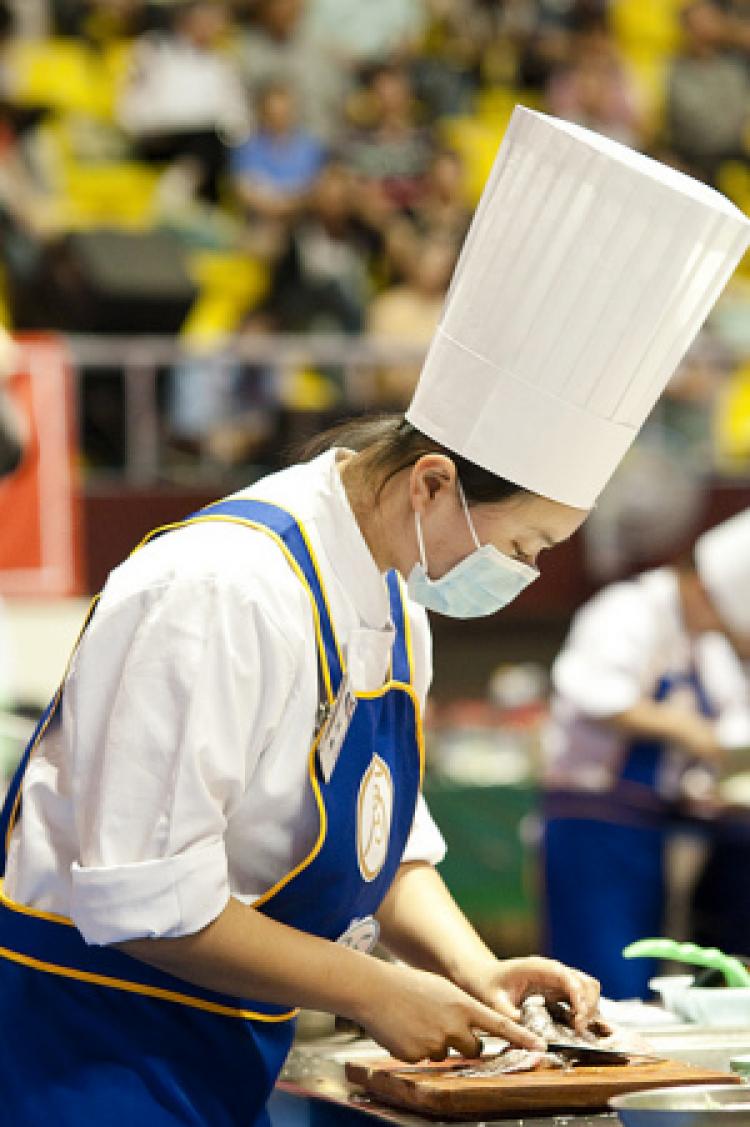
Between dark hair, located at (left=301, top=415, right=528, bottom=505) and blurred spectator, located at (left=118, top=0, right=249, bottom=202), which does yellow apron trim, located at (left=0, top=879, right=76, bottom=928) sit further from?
blurred spectator, located at (left=118, top=0, right=249, bottom=202)

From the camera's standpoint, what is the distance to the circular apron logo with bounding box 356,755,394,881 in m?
1.76

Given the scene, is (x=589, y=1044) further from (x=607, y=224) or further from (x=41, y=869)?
(x=607, y=224)

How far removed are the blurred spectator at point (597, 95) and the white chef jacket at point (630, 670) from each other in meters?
4.23

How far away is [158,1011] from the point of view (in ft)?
5.59

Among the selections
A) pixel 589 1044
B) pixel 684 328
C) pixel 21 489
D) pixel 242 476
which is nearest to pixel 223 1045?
pixel 589 1044

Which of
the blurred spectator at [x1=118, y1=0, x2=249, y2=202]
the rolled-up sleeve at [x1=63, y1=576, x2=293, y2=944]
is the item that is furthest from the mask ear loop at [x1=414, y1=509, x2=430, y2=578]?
the blurred spectator at [x1=118, y1=0, x2=249, y2=202]

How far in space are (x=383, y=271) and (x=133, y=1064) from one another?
6160mm

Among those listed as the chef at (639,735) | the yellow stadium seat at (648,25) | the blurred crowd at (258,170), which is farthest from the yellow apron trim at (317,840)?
the yellow stadium seat at (648,25)

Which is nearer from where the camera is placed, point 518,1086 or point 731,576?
point 518,1086

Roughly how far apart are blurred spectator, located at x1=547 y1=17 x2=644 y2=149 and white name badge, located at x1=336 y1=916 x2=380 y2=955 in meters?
6.86

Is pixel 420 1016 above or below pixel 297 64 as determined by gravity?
above

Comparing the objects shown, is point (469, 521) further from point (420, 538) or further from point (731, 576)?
point (731, 576)

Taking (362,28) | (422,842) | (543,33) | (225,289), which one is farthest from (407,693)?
(543,33)

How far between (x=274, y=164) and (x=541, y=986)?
5.96m
